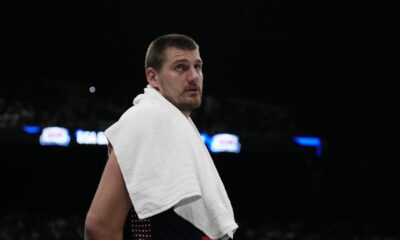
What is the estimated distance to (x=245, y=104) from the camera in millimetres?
23688

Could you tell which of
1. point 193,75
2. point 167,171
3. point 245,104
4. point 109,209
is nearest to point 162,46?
point 193,75

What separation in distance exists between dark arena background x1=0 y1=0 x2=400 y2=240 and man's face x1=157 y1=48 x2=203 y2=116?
44.2 ft

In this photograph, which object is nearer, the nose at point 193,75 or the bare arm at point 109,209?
the bare arm at point 109,209

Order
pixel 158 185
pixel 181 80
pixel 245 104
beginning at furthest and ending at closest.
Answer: pixel 245 104, pixel 181 80, pixel 158 185

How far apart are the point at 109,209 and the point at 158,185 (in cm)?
20

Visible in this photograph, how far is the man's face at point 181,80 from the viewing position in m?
2.24

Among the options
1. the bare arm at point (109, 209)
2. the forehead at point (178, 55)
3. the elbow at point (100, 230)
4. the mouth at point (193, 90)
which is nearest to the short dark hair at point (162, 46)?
the forehead at point (178, 55)

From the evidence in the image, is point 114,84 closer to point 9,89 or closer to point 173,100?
point 9,89

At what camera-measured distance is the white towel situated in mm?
1888

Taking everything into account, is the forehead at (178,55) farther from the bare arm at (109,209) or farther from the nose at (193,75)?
the bare arm at (109,209)

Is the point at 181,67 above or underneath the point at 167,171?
above

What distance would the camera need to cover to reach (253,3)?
15500 mm

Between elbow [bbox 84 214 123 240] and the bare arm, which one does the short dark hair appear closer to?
the bare arm

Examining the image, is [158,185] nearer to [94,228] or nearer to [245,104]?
[94,228]
